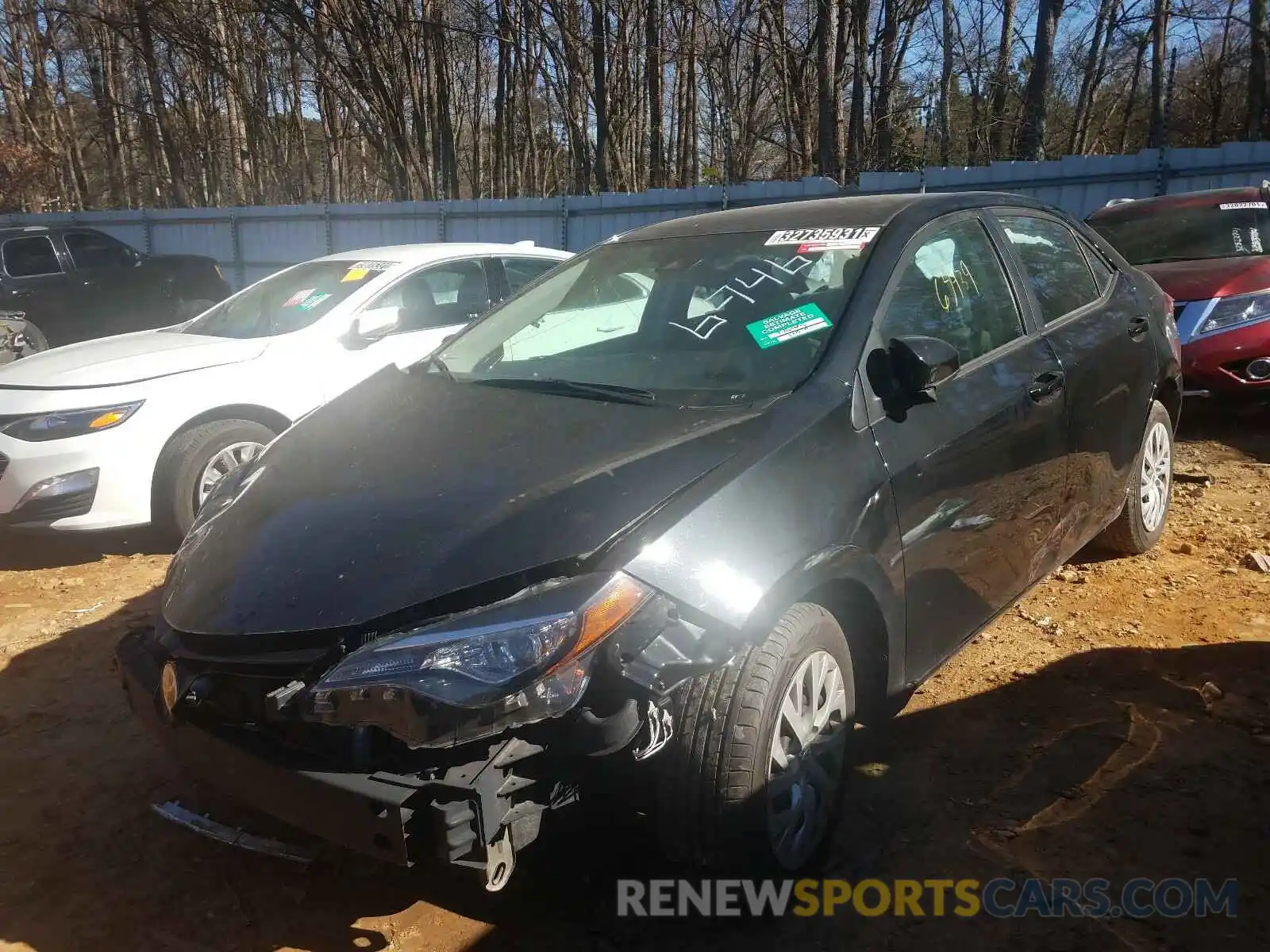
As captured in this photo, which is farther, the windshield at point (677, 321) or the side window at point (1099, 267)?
the side window at point (1099, 267)

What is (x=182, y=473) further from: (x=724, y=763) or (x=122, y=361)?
(x=724, y=763)

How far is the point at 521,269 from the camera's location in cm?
675

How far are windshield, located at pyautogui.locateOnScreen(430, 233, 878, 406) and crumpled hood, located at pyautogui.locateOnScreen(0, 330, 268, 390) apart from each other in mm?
2346

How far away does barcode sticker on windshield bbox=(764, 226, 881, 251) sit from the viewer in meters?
3.12

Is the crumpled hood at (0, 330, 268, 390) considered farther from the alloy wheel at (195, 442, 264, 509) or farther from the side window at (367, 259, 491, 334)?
the side window at (367, 259, 491, 334)

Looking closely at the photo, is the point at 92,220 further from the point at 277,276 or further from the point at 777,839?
the point at 777,839

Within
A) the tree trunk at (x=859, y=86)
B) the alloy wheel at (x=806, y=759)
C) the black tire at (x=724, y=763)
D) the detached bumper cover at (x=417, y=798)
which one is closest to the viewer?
the detached bumper cover at (x=417, y=798)

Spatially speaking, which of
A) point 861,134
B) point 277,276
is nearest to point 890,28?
point 861,134

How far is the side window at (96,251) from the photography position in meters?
12.4

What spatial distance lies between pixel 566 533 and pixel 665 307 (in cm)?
138

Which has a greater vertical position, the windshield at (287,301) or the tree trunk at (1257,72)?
the tree trunk at (1257,72)

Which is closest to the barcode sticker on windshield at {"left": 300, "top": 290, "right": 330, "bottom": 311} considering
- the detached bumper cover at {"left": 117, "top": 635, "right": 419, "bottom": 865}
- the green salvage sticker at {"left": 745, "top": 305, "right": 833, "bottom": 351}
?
the green salvage sticker at {"left": 745, "top": 305, "right": 833, "bottom": 351}

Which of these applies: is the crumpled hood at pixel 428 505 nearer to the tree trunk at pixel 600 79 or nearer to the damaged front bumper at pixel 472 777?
the damaged front bumper at pixel 472 777

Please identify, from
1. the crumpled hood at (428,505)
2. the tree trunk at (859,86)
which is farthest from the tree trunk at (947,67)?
the crumpled hood at (428,505)
